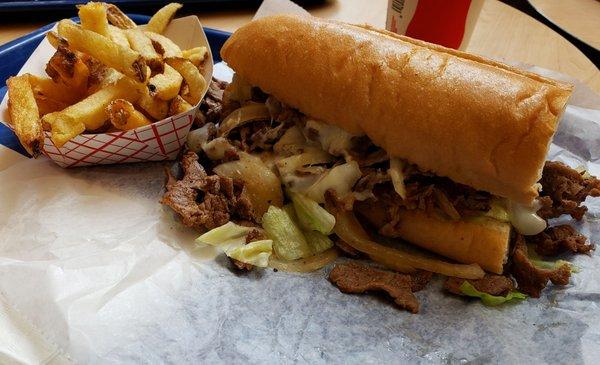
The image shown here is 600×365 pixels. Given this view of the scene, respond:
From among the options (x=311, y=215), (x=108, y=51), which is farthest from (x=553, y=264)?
(x=108, y=51)

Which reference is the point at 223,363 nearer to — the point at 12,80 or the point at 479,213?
the point at 479,213

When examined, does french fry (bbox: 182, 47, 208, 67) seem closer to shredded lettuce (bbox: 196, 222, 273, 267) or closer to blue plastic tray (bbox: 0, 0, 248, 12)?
shredded lettuce (bbox: 196, 222, 273, 267)

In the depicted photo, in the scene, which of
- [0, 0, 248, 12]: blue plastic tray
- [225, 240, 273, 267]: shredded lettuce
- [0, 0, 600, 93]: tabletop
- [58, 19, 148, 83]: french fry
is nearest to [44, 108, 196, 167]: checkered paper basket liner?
[58, 19, 148, 83]: french fry

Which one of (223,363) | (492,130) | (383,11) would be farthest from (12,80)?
(383,11)

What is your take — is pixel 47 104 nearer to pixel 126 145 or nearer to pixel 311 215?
pixel 126 145

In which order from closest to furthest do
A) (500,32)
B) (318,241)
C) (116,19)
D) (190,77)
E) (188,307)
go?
(188,307)
(318,241)
(190,77)
(116,19)
(500,32)

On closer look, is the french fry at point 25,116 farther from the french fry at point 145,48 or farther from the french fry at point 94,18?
the french fry at point 145,48
